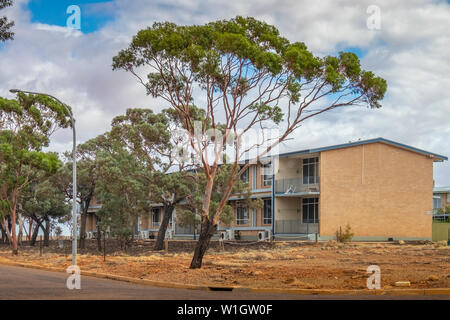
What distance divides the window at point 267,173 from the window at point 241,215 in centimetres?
375

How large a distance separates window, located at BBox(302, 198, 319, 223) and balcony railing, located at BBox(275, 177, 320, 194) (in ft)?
5.29

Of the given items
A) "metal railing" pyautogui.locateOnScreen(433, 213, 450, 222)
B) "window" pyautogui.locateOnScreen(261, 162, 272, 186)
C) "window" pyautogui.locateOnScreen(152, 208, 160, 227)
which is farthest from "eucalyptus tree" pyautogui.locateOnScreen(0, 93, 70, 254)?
"metal railing" pyautogui.locateOnScreen(433, 213, 450, 222)

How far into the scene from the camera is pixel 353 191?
43.8 m

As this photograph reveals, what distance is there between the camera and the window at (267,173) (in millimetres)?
47750

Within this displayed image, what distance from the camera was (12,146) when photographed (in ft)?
128

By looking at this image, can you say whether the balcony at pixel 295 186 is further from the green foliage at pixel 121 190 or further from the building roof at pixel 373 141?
the green foliage at pixel 121 190

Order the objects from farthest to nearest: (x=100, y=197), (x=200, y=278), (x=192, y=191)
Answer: (x=100, y=197), (x=192, y=191), (x=200, y=278)

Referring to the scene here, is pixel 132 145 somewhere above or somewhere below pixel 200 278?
above

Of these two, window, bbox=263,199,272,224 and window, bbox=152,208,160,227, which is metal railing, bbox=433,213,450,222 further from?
window, bbox=152,208,160,227

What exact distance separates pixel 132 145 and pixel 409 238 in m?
22.1

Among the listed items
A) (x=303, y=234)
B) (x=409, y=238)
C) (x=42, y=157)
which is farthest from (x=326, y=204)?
(x=42, y=157)

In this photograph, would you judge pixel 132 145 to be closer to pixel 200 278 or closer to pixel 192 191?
pixel 192 191

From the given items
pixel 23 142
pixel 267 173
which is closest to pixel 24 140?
pixel 23 142

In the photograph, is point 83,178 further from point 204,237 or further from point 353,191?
point 204,237
